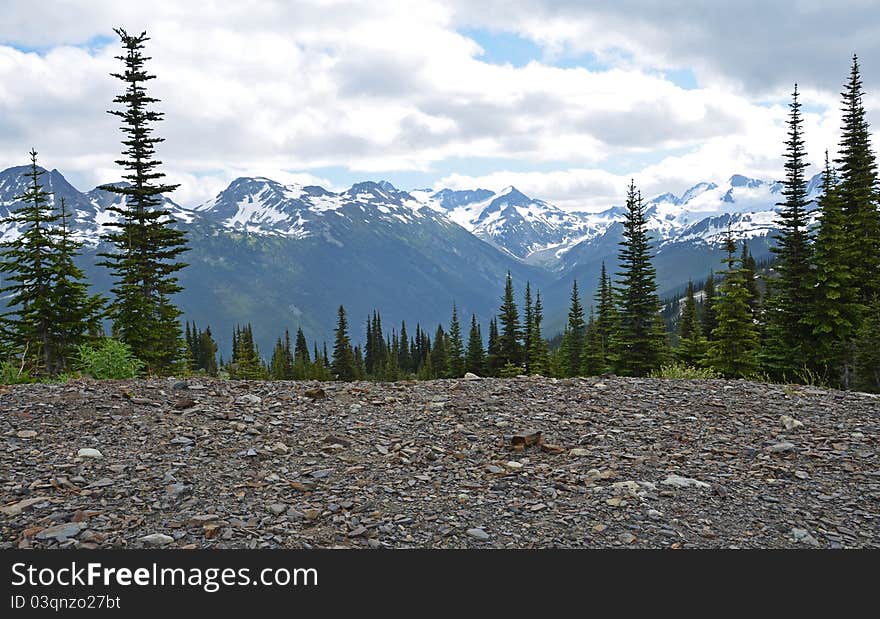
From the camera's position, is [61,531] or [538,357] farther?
[538,357]

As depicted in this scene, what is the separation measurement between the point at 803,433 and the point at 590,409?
2.98 metres

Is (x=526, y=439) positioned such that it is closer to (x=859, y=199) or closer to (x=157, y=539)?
(x=157, y=539)

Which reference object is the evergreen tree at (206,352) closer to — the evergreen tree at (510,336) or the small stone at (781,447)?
the evergreen tree at (510,336)

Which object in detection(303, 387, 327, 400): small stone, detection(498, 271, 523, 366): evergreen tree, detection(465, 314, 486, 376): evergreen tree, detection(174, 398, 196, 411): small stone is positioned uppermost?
detection(174, 398, 196, 411): small stone

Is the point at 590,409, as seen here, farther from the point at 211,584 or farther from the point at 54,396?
the point at 54,396

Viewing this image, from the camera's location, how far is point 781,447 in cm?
755

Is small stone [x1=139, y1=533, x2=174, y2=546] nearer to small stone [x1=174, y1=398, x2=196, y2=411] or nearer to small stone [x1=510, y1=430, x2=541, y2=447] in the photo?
small stone [x1=174, y1=398, x2=196, y2=411]

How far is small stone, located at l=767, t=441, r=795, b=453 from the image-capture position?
7491mm

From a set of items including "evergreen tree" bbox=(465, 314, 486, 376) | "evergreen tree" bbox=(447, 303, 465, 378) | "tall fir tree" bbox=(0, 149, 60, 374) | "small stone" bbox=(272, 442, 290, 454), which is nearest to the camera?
"small stone" bbox=(272, 442, 290, 454)

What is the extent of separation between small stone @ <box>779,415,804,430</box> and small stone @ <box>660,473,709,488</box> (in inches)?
108

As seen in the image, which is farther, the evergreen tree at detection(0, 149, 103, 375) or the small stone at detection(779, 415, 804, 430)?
the evergreen tree at detection(0, 149, 103, 375)

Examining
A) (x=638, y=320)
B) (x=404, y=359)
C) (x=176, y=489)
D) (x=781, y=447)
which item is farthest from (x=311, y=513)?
(x=404, y=359)

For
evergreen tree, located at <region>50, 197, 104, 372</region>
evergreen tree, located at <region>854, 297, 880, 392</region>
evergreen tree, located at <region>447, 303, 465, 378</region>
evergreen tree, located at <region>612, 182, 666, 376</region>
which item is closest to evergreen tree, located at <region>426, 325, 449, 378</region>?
evergreen tree, located at <region>447, 303, 465, 378</region>

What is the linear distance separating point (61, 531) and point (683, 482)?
21.0 feet
